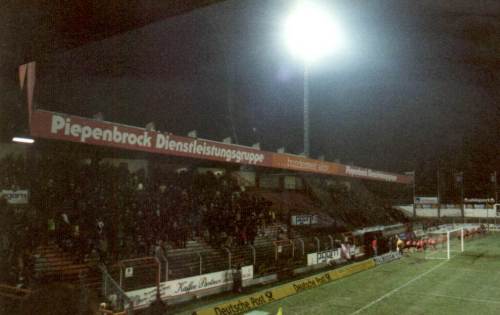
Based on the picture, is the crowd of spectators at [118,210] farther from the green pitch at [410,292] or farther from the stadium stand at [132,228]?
the green pitch at [410,292]

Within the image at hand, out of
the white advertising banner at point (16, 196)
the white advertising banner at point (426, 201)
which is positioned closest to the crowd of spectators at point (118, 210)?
the white advertising banner at point (16, 196)

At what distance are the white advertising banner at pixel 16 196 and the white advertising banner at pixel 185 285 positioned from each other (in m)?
5.00

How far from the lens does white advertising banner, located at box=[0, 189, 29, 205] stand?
14.8m

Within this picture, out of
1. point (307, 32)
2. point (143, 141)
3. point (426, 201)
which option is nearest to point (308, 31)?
point (307, 32)

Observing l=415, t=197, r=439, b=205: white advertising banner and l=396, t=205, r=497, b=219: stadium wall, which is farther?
l=415, t=197, r=439, b=205: white advertising banner

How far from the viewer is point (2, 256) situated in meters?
12.0

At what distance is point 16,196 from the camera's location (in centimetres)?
1505

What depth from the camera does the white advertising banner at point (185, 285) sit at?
14.2 metres

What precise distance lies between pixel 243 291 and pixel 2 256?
8883 mm

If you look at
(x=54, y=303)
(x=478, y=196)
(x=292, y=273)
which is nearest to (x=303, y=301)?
(x=292, y=273)

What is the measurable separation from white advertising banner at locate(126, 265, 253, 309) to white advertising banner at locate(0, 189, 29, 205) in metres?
5.00

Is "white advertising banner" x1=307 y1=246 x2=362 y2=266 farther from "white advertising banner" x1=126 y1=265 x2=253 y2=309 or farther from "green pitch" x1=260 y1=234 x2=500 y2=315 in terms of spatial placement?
"white advertising banner" x1=126 y1=265 x2=253 y2=309

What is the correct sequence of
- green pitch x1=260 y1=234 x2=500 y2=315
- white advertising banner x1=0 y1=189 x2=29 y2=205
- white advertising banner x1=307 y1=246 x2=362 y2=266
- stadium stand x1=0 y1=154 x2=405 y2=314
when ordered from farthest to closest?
white advertising banner x1=307 y1=246 x2=362 y2=266
white advertising banner x1=0 y1=189 x2=29 y2=205
green pitch x1=260 y1=234 x2=500 y2=315
stadium stand x1=0 y1=154 x2=405 y2=314

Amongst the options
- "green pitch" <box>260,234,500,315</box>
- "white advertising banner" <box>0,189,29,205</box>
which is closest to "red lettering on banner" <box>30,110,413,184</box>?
"white advertising banner" <box>0,189,29,205</box>
